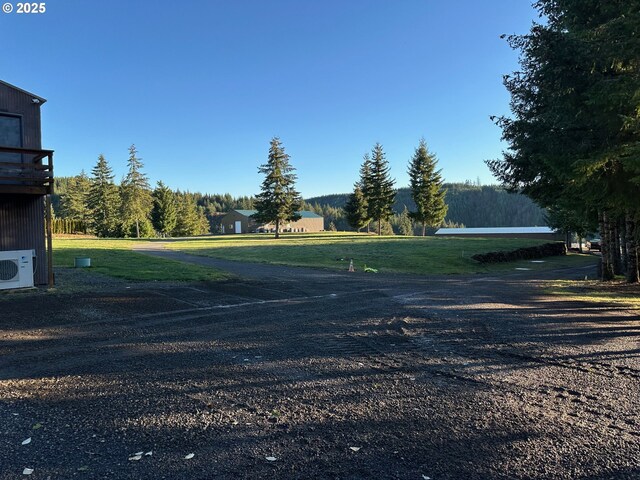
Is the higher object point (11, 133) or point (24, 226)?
point (11, 133)

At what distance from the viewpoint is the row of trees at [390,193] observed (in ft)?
175

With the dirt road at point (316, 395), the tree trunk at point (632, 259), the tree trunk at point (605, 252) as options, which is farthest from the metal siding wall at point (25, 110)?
the tree trunk at point (605, 252)

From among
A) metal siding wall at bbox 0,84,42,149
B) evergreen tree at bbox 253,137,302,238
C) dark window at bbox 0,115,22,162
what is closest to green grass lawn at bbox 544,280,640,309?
metal siding wall at bbox 0,84,42,149

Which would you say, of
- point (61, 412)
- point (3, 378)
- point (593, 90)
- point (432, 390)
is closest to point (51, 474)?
point (61, 412)

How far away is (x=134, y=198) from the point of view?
60188 mm

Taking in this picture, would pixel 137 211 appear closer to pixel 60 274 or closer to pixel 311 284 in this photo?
pixel 60 274

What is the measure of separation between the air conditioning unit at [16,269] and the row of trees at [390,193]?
152ft

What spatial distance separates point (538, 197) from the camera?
16.7m

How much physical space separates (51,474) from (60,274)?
13.5 m

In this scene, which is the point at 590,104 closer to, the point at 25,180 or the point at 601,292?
the point at 601,292

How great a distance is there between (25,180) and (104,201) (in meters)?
56.7

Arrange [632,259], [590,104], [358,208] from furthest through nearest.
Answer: [358,208], [632,259], [590,104]

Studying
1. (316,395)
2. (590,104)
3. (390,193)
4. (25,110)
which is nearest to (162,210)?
(390,193)

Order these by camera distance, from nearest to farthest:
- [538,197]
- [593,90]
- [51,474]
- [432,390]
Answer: [51,474] → [432,390] → [593,90] → [538,197]
